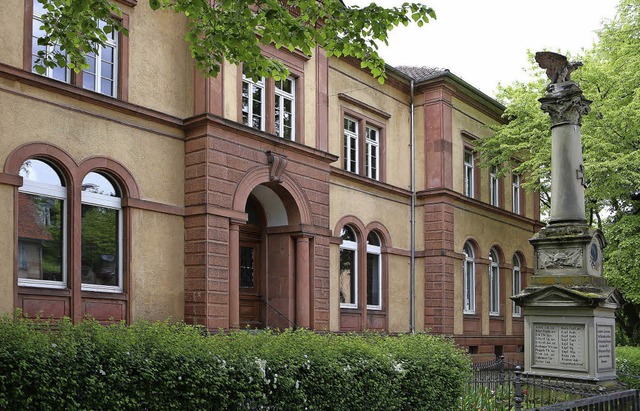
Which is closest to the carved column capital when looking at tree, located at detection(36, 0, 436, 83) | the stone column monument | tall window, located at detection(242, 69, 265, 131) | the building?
the stone column monument

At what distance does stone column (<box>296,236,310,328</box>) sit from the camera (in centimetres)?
1981

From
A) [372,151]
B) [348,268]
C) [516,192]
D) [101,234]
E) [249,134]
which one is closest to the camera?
[101,234]

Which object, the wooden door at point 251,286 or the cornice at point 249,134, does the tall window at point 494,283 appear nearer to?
the cornice at point 249,134

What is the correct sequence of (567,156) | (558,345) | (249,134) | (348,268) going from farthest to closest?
(348,268) → (249,134) → (567,156) → (558,345)

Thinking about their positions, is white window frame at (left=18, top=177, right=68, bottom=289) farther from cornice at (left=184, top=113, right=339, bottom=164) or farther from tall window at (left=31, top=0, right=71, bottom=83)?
cornice at (left=184, top=113, right=339, bottom=164)

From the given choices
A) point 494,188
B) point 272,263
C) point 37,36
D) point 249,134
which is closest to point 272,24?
point 37,36

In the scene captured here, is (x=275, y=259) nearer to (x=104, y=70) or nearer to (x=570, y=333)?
(x=104, y=70)

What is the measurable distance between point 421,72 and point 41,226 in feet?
56.2

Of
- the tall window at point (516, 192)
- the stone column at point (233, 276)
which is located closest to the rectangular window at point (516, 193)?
the tall window at point (516, 192)

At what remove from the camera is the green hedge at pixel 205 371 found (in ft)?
22.9

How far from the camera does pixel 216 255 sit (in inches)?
661

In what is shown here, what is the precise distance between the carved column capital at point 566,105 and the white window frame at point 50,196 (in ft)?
31.7

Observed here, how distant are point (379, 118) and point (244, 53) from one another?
1512 cm

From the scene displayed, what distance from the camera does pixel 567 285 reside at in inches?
561
